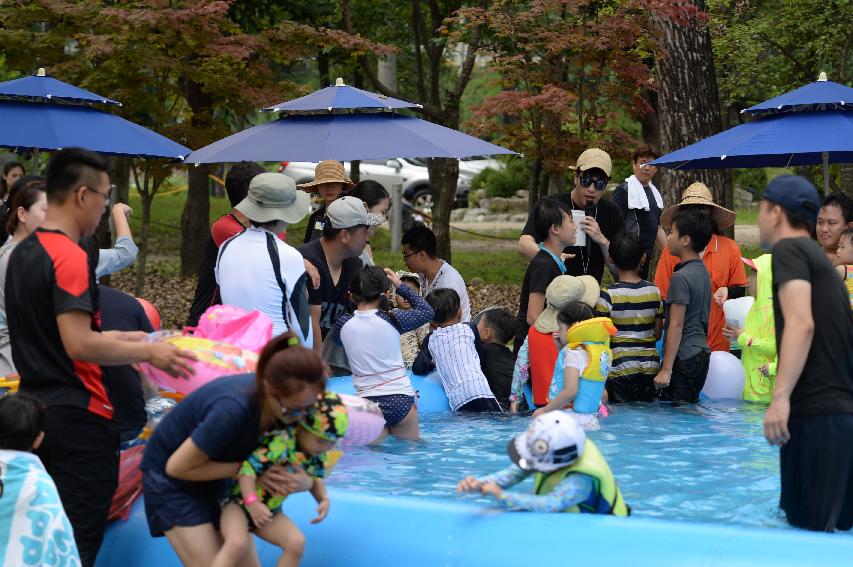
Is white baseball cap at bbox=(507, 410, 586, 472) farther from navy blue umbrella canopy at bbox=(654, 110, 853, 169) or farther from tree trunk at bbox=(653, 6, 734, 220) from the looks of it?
tree trunk at bbox=(653, 6, 734, 220)

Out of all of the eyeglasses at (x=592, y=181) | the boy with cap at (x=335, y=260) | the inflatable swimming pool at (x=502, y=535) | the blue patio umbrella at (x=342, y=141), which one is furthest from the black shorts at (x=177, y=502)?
the eyeglasses at (x=592, y=181)

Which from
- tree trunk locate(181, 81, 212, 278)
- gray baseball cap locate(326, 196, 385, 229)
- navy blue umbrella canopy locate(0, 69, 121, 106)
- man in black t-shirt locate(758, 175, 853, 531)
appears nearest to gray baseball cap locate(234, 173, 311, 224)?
gray baseball cap locate(326, 196, 385, 229)

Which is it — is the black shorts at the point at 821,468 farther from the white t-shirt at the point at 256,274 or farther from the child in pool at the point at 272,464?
the white t-shirt at the point at 256,274

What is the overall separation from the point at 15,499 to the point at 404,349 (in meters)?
5.39

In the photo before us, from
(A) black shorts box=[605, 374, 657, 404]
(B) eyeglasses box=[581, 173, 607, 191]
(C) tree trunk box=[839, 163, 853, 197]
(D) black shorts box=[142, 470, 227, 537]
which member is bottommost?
(A) black shorts box=[605, 374, 657, 404]

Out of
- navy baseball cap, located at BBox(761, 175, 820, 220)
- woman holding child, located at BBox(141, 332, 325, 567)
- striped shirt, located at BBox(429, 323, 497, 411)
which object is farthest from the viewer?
striped shirt, located at BBox(429, 323, 497, 411)

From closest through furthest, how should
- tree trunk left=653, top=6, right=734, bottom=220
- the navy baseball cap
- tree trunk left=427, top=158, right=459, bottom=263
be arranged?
the navy baseball cap → tree trunk left=653, top=6, right=734, bottom=220 → tree trunk left=427, top=158, right=459, bottom=263

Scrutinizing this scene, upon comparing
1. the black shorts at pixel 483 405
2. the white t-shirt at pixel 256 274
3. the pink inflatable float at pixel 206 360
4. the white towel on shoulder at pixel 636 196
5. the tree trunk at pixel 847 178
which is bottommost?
the black shorts at pixel 483 405

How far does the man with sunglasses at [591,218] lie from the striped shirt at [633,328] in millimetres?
396

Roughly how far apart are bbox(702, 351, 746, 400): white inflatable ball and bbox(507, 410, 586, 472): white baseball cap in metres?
4.41

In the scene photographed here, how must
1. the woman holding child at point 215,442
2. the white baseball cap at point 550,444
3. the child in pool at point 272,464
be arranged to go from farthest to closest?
1. the white baseball cap at point 550,444
2. the child in pool at point 272,464
3. the woman holding child at point 215,442

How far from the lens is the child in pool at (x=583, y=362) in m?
7.01

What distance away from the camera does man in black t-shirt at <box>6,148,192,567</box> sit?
4391 mm

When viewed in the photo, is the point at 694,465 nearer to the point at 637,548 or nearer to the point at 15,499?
the point at 637,548
